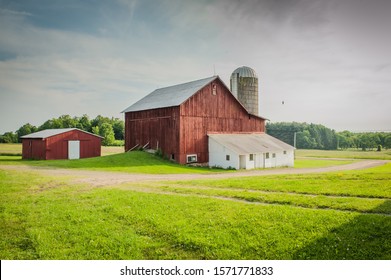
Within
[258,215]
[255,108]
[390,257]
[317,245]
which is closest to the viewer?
[390,257]

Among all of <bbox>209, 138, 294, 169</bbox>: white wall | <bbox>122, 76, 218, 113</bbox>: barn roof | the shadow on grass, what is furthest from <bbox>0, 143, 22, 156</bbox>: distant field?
the shadow on grass

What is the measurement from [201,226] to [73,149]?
30150 millimetres

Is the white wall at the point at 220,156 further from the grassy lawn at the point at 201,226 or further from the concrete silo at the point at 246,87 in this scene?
the grassy lawn at the point at 201,226

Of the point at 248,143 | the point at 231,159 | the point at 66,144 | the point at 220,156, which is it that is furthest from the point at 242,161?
the point at 66,144

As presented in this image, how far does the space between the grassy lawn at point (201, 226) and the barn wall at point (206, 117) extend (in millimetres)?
20018

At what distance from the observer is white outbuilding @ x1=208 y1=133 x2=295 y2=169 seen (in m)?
31.4

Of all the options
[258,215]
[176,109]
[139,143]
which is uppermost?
[176,109]

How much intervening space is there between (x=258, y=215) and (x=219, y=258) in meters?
2.53

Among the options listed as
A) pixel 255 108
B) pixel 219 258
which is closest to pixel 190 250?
pixel 219 258

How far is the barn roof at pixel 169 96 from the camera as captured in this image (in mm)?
33156

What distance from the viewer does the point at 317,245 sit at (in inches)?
282

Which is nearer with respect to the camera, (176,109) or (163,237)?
(163,237)

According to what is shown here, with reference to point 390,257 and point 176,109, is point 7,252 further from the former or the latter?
point 176,109

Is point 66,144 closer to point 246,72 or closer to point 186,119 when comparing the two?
point 186,119
